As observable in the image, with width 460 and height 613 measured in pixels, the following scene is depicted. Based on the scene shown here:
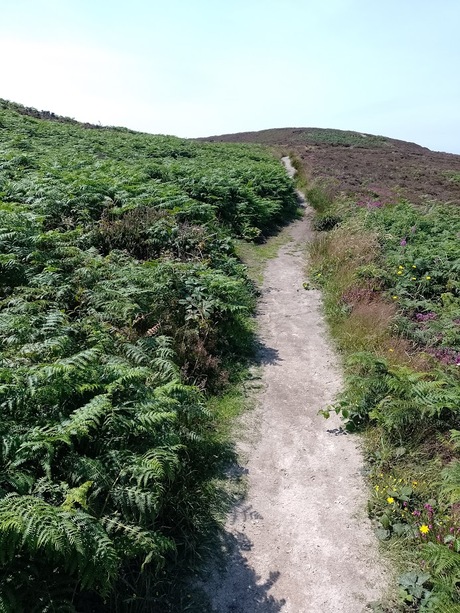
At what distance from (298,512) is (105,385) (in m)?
2.42

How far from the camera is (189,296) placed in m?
7.85

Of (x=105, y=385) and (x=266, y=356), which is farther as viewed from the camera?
(x=266, y=356)

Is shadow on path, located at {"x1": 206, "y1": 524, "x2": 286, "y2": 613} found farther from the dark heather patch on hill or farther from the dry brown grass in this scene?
the dark heather patch on hill

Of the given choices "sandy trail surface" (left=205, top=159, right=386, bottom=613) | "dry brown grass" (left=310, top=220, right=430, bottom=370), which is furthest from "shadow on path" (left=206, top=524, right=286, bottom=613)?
"dry brown grass" (left=310, top=220, right=430, bottom=370)

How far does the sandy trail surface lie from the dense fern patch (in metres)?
0.51

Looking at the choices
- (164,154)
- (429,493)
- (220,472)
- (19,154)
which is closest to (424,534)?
(429,493)

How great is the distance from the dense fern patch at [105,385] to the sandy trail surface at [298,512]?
514 mm

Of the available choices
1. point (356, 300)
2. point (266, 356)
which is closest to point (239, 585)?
point (266, 356)

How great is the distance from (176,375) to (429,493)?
3077 millimetres

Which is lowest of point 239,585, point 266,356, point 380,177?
point 239,585

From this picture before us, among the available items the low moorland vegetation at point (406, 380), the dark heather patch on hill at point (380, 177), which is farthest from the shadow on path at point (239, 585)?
the dark heather patch on hill at point (380, 177)

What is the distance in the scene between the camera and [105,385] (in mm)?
4504

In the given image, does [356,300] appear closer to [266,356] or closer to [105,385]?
[266,356]

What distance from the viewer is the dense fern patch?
10.3 feet
